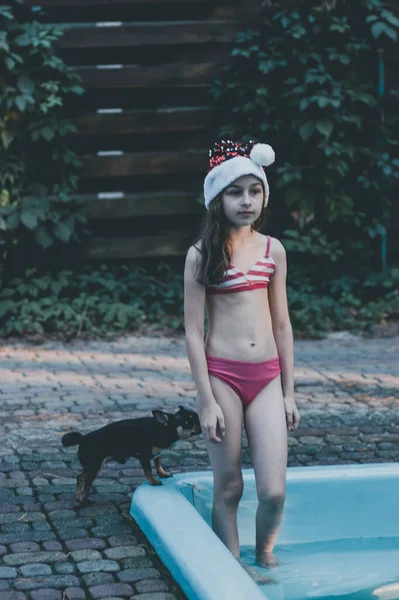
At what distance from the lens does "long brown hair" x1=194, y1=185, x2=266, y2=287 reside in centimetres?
314

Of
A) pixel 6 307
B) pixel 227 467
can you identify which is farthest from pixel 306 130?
pixel 227 467

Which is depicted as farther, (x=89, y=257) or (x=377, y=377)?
(x=89, y=257)

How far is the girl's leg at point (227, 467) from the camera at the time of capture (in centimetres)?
315

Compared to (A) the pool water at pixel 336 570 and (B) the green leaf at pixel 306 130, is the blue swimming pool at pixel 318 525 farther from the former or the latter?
(B) the green leaf at pixel 306 130

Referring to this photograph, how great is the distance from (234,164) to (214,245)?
11.2 inches

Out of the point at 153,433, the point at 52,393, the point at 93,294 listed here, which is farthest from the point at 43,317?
the point at 153,433

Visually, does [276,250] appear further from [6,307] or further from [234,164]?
[6,307]

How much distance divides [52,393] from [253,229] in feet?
8.62

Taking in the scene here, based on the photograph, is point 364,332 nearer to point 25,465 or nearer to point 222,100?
point 222,100

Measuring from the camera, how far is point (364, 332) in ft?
24.9

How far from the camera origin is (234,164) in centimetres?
317

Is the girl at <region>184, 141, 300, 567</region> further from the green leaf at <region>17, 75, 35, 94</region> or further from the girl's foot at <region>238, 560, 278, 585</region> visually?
the green leaf at <region>17, 75, 35, 94</region>

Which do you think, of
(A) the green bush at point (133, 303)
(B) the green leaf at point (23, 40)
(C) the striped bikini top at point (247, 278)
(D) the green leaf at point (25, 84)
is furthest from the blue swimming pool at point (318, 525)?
(B) the green leaf at point (23, 40)

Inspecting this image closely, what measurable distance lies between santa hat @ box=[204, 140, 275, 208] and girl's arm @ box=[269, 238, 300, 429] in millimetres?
257
